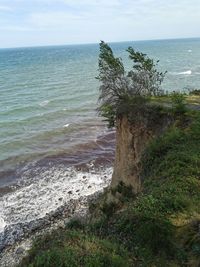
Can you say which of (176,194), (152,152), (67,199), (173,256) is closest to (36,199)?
(67,199)

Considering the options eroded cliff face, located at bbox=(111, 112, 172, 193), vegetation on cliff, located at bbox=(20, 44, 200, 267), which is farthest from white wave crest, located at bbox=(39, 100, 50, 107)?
vegetation on cliff, located at bbox=(20, 44, 200, 267)

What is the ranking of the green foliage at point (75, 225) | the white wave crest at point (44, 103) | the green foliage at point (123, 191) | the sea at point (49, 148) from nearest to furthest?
the green foliage at point (75, 225)
the green foliage at point (123, 191)
the sea at point (49, 148)
the white wave crest at point (44, 103)

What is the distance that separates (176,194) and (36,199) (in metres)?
16.6

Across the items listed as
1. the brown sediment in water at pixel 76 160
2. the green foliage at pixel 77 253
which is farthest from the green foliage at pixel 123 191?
the brown sediment in water at pixel 76 160

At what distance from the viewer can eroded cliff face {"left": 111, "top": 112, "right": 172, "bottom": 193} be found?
21297mm

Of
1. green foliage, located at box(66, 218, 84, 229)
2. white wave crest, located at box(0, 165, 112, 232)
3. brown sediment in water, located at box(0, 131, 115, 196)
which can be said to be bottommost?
brown sediment in water, located at box(0, 131, 115, 196)

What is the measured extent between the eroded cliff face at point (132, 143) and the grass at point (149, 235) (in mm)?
5370

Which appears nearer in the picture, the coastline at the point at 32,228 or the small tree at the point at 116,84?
the coastline at the point at 32,228

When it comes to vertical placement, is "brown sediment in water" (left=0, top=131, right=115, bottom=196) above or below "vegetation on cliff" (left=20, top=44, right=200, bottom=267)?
below

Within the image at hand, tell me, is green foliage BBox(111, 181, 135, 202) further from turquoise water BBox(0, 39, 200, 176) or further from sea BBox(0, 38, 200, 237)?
turquoise water BBox(0, 39, 200, 176)

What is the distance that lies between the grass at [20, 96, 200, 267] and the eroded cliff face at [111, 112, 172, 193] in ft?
17.6

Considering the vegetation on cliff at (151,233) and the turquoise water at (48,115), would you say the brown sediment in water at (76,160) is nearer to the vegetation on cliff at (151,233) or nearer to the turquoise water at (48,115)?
the turquoise water at (48,115)

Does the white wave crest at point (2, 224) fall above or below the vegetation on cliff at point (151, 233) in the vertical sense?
below

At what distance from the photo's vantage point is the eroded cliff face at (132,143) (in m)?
21.3
